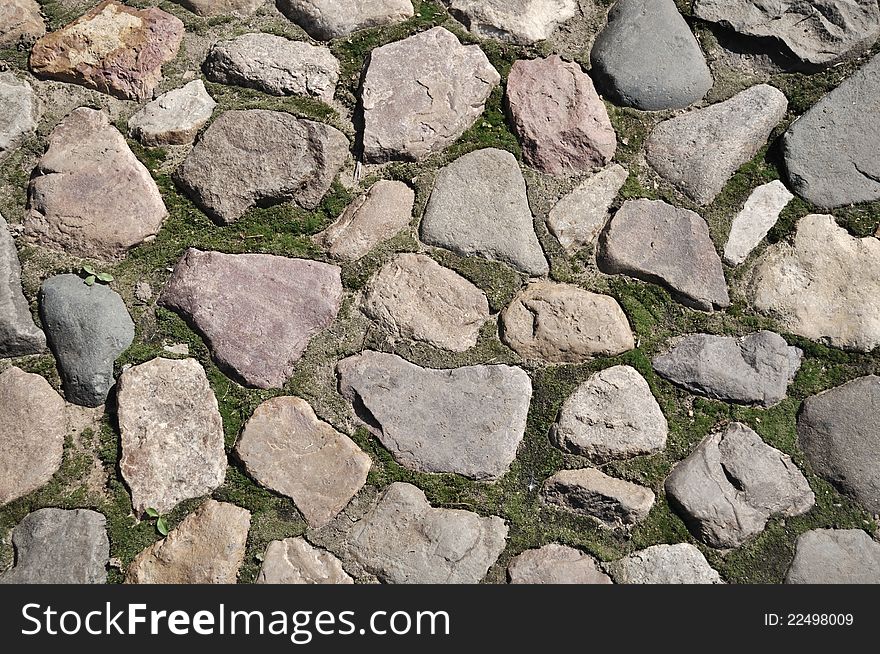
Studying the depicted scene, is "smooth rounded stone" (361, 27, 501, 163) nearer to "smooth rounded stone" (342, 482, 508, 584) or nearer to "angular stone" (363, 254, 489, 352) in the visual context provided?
"angular stone" (363, 254, 489, 352)

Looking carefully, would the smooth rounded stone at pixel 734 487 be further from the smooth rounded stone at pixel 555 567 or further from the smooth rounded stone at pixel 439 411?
the smooth rounded stone at pixel 439 411

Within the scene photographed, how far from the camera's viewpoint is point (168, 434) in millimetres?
1775

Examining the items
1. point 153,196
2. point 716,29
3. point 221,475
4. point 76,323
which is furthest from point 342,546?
point 716,29

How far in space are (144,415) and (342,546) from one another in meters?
0.51

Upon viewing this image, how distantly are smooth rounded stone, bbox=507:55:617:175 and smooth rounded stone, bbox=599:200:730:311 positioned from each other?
16 cm

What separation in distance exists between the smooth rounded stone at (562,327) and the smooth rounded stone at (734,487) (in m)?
0.30

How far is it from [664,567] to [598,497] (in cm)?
21

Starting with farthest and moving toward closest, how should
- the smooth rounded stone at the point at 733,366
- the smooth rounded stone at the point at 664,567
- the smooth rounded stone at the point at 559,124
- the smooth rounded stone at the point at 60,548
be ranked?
the smooth rounded stone at the point at 559,124 < the smooth rounded stone at the point at 733,366 < the smooth rounded stone at the point at 664,567 < the smooth rounded stone at the point at 60,548

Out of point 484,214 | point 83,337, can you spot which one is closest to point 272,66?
point 484,214

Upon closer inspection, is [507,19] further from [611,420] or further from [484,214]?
[611,420]

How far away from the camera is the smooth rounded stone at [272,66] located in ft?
6.55

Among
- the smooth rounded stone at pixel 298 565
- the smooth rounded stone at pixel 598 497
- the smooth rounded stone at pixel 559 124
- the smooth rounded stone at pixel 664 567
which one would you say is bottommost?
the smooth rounded stone at pixel 298 565

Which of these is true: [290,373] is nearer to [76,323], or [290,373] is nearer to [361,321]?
[361,321]

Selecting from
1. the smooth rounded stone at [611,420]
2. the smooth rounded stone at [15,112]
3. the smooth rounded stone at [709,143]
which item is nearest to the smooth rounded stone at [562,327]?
the smooth rounded stone at [611,420]
